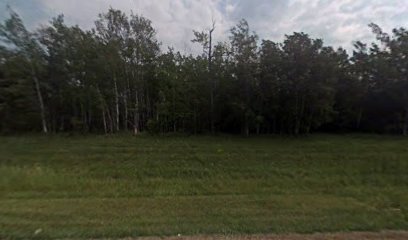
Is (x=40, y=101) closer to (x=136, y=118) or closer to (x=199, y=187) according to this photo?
(x=136, y=118)

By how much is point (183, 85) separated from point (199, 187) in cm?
1867

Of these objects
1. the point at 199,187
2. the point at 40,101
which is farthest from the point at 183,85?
the point at 199,187

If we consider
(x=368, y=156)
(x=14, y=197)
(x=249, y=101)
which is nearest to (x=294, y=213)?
(x=14, y=197)

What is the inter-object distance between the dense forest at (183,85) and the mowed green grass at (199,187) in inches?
177

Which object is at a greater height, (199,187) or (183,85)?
(183,85)

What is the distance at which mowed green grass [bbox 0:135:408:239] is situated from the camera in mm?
7242

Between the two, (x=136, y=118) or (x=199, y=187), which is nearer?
(x=199, y=187)

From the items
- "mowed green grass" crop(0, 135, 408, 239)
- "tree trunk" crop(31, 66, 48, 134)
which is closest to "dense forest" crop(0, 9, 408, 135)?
"tree trunk" crop(31, 66, 48, 134)

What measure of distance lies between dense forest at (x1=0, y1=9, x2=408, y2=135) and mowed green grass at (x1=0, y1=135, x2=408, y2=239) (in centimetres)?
451

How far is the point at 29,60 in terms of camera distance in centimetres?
2998

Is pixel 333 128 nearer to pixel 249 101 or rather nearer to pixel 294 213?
pixel 249 101

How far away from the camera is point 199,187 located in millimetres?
A: 12562

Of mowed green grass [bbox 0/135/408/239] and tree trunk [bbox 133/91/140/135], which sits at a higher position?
tree trunk [bbox 133/91/140/135]

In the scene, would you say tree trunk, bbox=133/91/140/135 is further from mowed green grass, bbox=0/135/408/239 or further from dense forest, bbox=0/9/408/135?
mowed green grass, bbox=0/135/408/239
